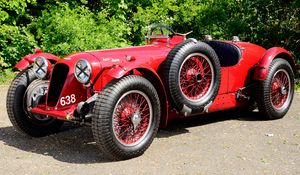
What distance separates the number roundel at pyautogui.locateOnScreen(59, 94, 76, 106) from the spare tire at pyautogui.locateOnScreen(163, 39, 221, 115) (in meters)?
1.10

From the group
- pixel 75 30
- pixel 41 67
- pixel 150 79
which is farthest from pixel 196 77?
pixel 75 30

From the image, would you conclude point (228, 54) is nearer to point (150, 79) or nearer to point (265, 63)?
point (265, 63)

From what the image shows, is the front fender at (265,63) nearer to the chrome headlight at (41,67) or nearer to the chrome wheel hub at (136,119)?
the chrome wheel hub at (136,119)

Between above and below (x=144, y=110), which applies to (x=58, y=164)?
below

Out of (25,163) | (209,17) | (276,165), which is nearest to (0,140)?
(25,163)

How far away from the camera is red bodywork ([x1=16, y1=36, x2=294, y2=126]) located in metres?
5.83

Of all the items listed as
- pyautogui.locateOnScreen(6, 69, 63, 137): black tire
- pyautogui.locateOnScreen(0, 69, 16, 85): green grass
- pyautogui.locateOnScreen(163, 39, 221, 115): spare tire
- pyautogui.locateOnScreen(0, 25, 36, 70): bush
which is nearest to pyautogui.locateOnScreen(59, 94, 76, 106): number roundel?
pyautogui.locateOnScreen(6, 69, 63, 137): black tire

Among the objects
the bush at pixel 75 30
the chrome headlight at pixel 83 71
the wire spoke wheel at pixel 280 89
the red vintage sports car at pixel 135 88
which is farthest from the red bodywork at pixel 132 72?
the bush at pixel 75 30

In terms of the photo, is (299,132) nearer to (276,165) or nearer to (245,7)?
(276,165)

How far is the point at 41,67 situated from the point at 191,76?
1.86m

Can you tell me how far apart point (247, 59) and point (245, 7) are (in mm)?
4938

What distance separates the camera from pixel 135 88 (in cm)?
559

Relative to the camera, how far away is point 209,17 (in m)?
12.1

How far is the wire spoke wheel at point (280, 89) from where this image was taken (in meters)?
7.53
